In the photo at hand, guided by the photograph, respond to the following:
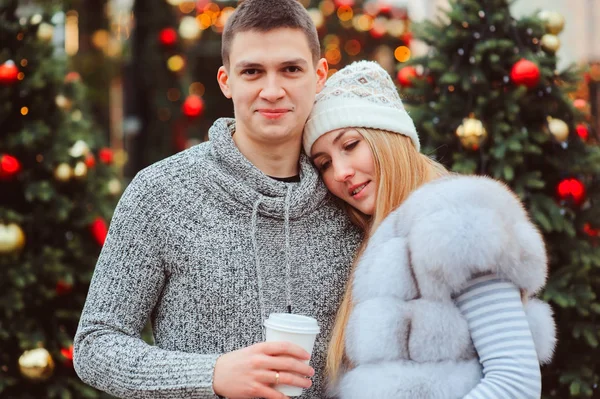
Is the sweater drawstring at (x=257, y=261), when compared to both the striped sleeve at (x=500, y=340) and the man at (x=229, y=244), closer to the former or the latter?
the man at (x=229, y=244)

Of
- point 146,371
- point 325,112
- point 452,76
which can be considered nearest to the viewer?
point 146,371

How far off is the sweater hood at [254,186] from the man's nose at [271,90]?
239 mm

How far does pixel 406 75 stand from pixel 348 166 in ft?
4.61

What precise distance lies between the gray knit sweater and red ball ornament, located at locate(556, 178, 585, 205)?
1.45 meters

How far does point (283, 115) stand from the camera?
7.97 feet

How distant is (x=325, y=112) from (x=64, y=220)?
1999mm

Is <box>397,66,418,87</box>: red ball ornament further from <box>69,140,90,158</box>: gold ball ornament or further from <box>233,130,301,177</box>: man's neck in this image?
<box>69,140,90,158</box>: gold ball ornament

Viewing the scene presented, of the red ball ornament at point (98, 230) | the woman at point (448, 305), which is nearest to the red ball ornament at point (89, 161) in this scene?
the red ball ornament at point (98, 230)

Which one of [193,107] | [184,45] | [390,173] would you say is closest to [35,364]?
[390,173]

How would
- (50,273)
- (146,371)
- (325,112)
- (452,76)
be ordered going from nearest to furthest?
(146,371) → (325,112) → (452,76) → (50,273)

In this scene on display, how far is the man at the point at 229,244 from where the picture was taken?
2.21 metres

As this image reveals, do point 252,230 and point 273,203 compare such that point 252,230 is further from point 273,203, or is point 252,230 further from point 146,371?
point 146,371

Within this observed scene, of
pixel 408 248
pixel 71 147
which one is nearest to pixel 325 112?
pixel 408 248

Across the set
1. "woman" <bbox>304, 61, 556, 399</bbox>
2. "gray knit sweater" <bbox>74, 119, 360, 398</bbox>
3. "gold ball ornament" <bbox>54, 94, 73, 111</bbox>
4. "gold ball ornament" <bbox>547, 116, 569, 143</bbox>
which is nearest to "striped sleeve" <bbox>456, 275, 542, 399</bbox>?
"woman" <bbox>304, 61, 556, 399</bbox>
